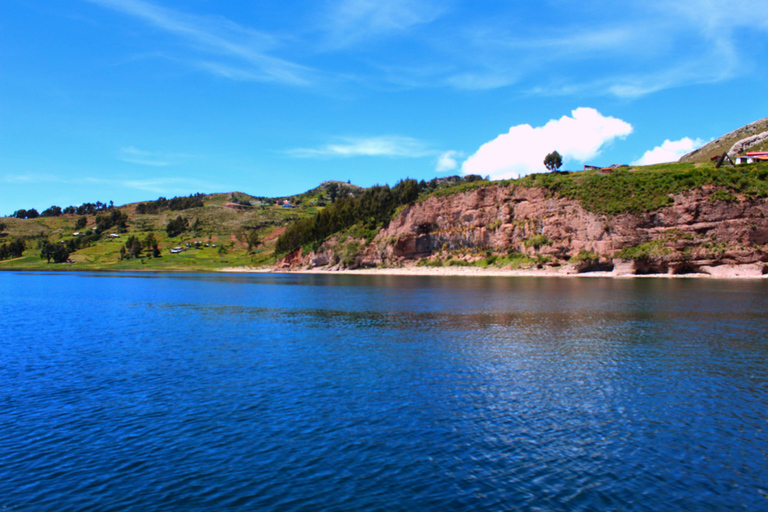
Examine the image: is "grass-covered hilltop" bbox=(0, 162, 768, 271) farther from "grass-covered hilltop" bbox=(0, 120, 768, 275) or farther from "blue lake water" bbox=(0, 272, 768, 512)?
"blue lake water" bbox=(0, 272, 768, 512)

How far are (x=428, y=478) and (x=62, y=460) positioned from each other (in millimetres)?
9702

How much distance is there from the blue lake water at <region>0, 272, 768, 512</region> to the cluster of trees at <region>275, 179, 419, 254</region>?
115m

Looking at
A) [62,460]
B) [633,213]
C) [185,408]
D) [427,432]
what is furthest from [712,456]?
[633,213]

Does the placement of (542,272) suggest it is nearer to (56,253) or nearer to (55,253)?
(56,253)

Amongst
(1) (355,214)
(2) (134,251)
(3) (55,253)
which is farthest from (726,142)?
(3) (55,253)

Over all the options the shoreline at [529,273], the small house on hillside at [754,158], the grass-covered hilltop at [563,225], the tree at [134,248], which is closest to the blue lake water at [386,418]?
the shoreline at [529,273]

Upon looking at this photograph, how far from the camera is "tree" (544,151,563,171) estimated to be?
13350 cm

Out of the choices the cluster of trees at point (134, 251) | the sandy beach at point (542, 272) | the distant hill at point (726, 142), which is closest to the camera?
the sandy beach at point (542, 272)

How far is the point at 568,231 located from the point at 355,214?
231 feet

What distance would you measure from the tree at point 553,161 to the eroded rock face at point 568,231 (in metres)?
21.3

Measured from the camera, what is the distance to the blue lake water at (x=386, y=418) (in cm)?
1139

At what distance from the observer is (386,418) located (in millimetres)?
16219

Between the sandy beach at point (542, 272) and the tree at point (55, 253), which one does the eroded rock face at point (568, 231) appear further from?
the tree at point (55, 253)

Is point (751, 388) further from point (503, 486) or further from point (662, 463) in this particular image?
point (503, 486)
